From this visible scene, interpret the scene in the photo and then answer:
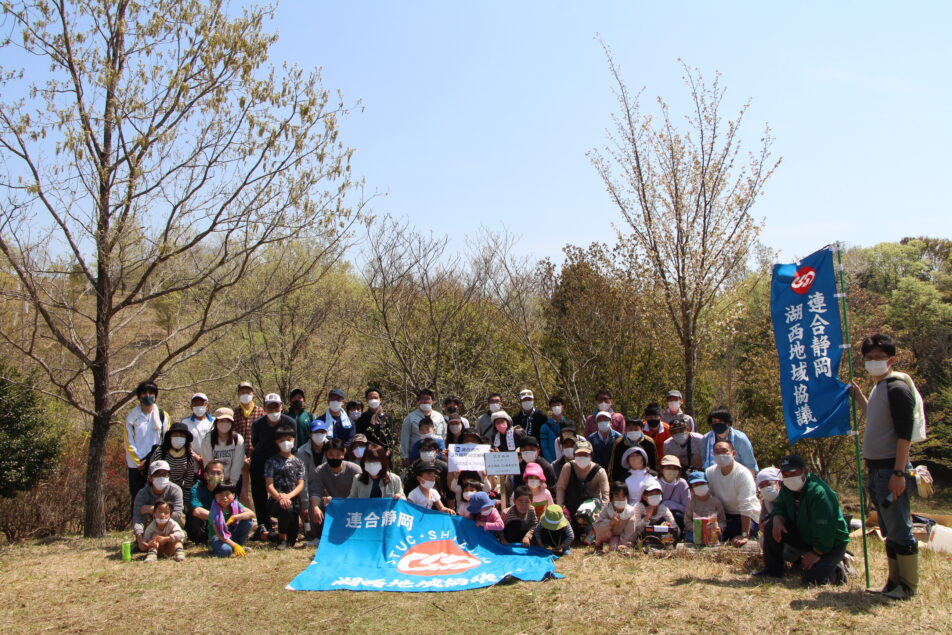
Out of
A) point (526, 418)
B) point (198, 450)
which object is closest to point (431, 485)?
point (526, 418)

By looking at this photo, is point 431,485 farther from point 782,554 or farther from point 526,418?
point 782,554

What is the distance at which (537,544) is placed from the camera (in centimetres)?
779

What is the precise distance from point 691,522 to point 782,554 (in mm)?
1468

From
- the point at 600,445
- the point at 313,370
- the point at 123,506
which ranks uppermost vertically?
the point at 313,370

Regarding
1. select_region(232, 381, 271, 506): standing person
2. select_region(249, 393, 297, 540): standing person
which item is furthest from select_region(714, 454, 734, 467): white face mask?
select_region(232, 381, 271, 506): standing person

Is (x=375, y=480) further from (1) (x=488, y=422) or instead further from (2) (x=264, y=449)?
(1) (x=488, y=422)

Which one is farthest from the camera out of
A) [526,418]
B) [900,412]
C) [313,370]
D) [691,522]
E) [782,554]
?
[313,370]

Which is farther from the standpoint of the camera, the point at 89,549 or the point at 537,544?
the point at 89,549

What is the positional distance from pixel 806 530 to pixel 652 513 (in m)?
1.93

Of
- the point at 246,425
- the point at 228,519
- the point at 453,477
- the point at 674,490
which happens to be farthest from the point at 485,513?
the point at 246,425

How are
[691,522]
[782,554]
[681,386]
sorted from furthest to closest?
[681,386] → [691,522] → [782,554]

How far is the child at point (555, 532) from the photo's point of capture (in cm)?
761

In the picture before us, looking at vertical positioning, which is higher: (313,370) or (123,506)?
(313,370)

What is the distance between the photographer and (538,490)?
27.6ft
